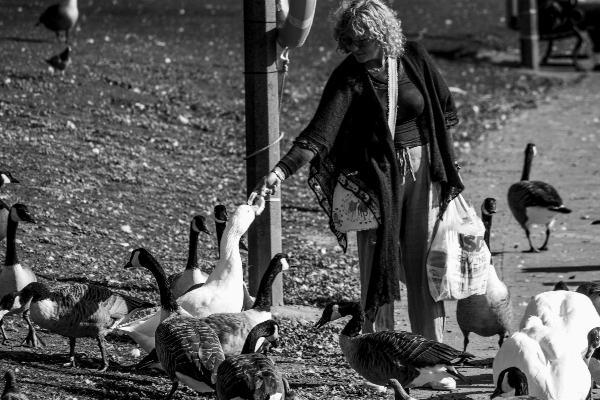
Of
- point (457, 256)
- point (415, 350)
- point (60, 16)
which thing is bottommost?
point (415, 350)

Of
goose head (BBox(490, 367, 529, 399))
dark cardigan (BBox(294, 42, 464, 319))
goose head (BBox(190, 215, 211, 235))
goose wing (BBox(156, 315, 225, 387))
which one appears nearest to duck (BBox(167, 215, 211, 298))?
goose head (BBox(190, 215, 211, 235))

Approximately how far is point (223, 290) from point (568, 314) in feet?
6.89

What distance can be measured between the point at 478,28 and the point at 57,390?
19.3 m

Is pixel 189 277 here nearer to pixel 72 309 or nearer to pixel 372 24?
pixel 72 309

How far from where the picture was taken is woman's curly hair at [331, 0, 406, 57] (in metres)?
5.65

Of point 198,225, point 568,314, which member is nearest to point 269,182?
point 568,314

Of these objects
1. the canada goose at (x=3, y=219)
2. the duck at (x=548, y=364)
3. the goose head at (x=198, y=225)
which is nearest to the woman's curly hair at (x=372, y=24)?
the duck at (x=548, y=364)

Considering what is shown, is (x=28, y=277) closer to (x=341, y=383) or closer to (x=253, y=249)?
(x=253, y=249)

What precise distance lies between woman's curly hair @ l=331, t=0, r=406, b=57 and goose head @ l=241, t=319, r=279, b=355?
5.26 ft

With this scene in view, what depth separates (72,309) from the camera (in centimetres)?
643

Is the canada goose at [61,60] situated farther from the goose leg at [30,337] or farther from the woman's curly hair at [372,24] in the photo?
the woman's curly hair at [372,24]

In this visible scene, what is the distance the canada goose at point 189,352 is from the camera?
5578mm

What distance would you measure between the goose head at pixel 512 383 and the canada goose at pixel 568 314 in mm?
838

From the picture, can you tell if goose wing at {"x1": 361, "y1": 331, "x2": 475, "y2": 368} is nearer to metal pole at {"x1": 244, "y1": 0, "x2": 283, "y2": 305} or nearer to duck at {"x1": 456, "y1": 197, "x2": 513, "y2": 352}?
duck at {"x1": 456, "y1": 197, "x2": 513, "y2": 352}
